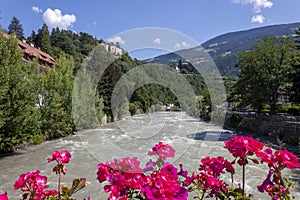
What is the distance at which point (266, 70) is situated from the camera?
1711cm

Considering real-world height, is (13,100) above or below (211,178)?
above

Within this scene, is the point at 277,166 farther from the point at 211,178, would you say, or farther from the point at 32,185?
the point at 32,185

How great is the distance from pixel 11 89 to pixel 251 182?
9250 millimetres

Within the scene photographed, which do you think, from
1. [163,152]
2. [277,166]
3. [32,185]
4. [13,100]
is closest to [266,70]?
[13,100]

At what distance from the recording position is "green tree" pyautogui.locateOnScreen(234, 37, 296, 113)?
54.0ft

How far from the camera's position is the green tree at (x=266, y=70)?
54.0ft

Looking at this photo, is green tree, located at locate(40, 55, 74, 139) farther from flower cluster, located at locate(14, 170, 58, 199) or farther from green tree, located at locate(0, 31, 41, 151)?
flower cluster, located at locate(14, 170, 58, 199)

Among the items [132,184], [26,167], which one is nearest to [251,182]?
[132,184]

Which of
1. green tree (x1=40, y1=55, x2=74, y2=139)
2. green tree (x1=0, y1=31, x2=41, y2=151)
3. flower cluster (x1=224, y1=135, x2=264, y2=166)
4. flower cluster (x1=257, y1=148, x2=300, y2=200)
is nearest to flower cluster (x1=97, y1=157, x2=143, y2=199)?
flower cluster (x1=224, y1=135, x2=264, y2=166)

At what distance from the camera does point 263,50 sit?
17.3 m

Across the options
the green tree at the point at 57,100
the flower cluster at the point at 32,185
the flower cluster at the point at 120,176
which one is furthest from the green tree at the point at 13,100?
the flower cluster at the point at 120,176

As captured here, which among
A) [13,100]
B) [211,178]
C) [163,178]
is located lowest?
[211,178]

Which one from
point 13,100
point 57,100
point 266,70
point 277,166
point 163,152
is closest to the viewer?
point 277,166

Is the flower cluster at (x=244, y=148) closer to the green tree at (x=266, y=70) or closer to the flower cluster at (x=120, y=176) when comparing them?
the flower cluster at (x=120, y=176)
